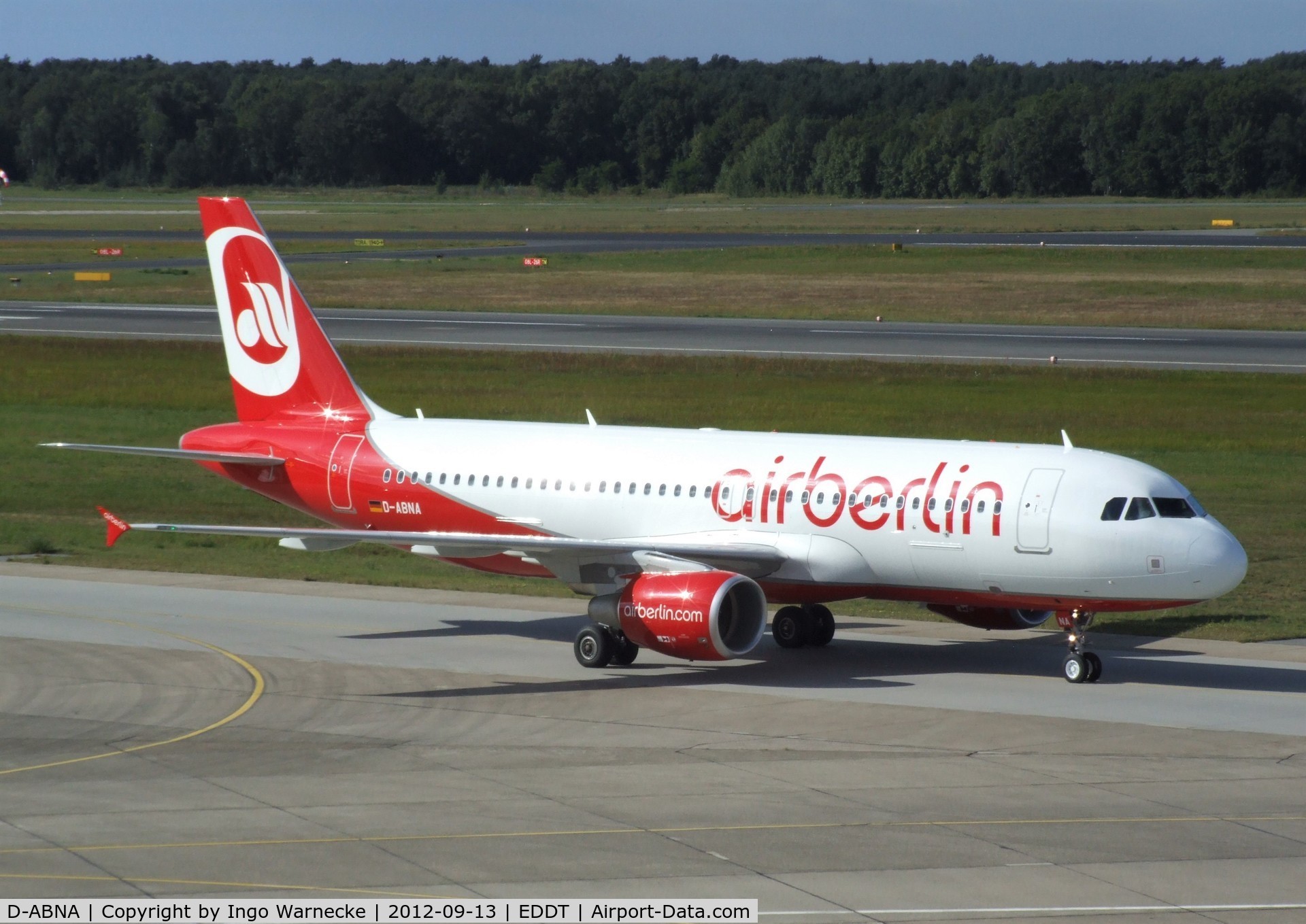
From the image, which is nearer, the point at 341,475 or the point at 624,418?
the point at 341,475

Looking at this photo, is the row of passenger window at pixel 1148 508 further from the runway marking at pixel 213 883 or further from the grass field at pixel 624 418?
the runway marking at pixel 213 883

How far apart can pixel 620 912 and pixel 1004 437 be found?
135 feet

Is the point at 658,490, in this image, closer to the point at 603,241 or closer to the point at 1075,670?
the point at 1075,670

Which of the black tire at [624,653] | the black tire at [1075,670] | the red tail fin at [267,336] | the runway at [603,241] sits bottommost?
the black tire at [624,653]

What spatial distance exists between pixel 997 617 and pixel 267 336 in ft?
52.6

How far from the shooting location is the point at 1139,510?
27.2 meters

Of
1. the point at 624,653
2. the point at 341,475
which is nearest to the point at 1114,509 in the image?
the point at 624,653

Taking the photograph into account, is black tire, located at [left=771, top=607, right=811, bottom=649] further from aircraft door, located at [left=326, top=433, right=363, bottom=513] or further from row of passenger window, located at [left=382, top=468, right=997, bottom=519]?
aircraft door, located at [left=326, top=433, right=363, bottom=513]

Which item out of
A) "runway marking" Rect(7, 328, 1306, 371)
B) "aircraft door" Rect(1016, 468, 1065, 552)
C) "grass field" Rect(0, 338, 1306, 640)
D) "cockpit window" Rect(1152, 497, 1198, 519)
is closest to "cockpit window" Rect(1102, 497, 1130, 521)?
"cockpit window" Rect(1152, 497, 1198, 519)

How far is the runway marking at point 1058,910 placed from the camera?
16.3 m

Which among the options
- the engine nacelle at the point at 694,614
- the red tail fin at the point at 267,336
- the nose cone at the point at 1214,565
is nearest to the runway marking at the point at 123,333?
the red tail fin at the point at 267,336

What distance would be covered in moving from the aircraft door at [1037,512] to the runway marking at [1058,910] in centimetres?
1113

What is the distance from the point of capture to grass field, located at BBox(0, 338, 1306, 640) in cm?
4062

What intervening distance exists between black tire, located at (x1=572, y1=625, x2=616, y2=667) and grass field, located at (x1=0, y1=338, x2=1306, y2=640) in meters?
7.99
